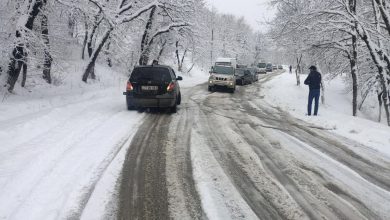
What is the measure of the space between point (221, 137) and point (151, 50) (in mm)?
24543

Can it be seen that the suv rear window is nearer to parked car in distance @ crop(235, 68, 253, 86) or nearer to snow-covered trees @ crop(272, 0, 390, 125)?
snow-covered trees @ crop(272, 0, 390, 125)

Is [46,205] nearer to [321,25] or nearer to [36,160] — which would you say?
[36,160]

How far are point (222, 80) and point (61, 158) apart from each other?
2024 centimetres

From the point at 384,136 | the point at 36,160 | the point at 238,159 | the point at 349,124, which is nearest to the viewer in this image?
the point at 36,160

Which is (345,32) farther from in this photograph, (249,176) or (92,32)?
(92,32)

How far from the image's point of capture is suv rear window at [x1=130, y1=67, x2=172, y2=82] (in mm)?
13898

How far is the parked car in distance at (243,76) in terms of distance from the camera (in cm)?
3528

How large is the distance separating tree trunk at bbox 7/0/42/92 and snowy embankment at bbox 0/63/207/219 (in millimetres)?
Result: 1334

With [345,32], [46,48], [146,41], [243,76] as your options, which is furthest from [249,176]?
[243,76]

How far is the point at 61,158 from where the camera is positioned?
22.8 ft

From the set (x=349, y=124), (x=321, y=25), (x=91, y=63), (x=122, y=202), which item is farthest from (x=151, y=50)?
(x=122, y=202)

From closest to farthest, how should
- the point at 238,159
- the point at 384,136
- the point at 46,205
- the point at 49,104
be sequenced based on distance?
1. the point at 46,205
2. the point at 238,159
3. the point at 384,136
4. the point at 49,104

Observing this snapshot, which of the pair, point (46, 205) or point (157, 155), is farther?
point (157, 155)

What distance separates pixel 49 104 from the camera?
47.1 feet
